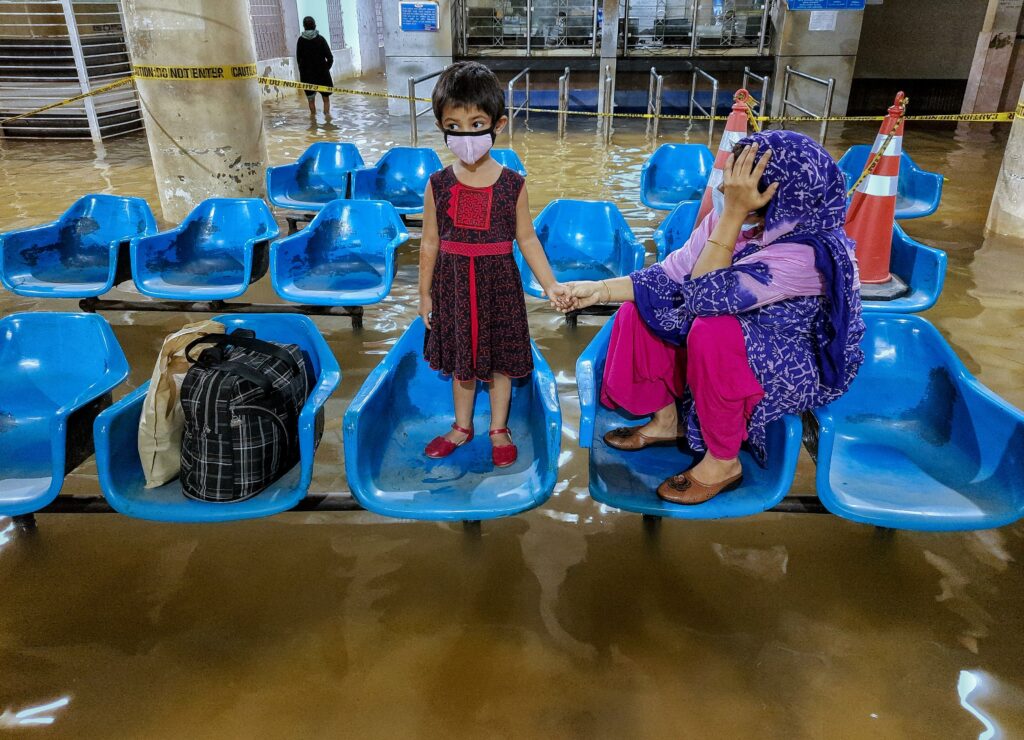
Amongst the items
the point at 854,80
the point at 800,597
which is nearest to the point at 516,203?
the point at 800,597

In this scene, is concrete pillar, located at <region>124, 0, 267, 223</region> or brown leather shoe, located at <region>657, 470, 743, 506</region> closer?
brown leather shoe, located at <region>657, 470, 743, 506</region>

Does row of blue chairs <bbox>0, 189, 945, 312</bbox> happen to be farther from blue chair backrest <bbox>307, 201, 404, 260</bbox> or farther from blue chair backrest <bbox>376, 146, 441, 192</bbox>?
blue chair backrest <bbox>376, 146, 441, 192</bbox>

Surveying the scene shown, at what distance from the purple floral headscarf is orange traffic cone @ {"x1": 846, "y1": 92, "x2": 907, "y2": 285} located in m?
2.12

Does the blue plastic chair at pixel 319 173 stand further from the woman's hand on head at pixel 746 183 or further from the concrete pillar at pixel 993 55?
the concrete pillar at pixel 993 55

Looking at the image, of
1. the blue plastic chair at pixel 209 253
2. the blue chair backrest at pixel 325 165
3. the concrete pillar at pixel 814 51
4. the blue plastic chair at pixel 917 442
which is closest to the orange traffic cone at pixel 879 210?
the blue plastic chair at pixel 917 442

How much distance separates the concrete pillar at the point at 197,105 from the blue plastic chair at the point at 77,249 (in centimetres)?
204

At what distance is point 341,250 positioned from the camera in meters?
4.23

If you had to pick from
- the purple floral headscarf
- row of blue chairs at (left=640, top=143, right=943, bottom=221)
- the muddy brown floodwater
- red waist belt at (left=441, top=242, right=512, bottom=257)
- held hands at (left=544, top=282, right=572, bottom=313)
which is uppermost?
the purple floral headscarf

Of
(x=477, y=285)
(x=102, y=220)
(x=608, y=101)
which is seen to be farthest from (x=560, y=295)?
(x=608, y=101)

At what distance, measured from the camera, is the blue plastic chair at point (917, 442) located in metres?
1.94

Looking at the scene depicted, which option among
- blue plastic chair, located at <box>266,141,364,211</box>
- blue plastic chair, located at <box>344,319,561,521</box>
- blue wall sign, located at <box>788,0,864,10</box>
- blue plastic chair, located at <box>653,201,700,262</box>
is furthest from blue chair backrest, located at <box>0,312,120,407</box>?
blue wall sign, located at <box>788,0,864,10</box>

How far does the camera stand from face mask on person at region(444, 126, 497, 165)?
6.93ft

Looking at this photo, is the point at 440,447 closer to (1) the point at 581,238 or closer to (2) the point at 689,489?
(2) the point at 689,489

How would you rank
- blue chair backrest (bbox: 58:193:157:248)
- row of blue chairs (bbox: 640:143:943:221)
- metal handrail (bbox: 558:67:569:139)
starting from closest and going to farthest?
blue chair backrest (bbox: 58:193:157:248), row of blue chairs (bbox: 640:143:943:221), metal handrail (bbox: 558:67:569:139)
